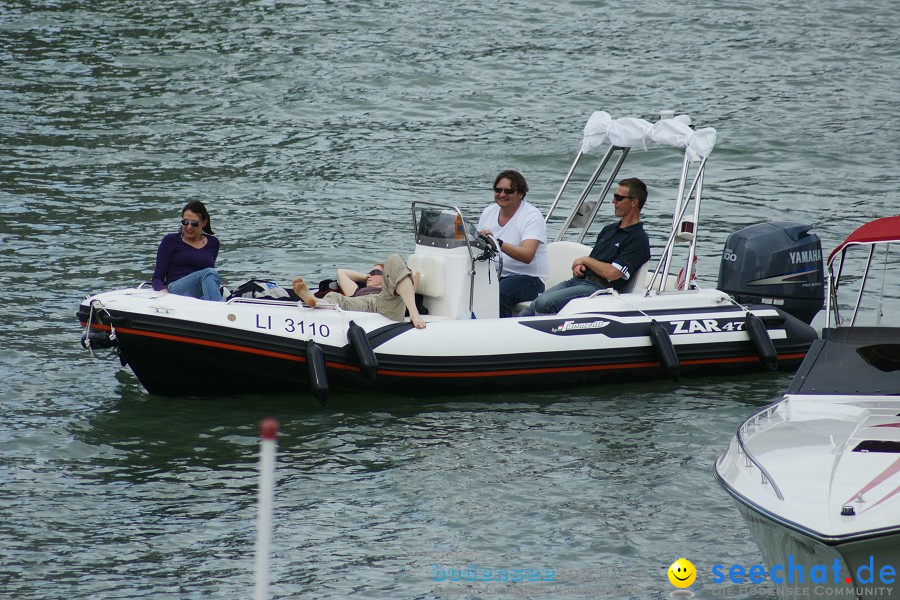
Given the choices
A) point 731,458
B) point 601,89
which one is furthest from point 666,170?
point 731,458

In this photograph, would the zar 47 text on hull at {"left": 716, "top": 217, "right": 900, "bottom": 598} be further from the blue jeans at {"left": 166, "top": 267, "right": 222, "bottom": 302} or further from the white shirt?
the blue jeans at {"left": 166, "top": 267, "right": 222, "bottom": 302}

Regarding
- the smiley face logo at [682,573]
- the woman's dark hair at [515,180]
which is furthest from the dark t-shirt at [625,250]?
the smiley face logo at [682,573]

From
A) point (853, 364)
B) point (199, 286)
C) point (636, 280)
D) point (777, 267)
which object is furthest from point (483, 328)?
point (853, 364)

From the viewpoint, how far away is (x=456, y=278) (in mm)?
8383

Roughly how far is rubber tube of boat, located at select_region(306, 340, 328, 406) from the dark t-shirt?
6.98ft

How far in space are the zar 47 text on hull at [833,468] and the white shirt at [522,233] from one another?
255 centimetres

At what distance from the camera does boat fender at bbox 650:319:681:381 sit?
8.33m

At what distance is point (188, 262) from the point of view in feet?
27.8

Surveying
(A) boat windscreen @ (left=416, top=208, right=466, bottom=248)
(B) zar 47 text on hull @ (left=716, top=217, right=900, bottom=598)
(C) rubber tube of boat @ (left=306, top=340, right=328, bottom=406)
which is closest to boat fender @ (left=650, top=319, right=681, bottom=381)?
(A) boat windscreen @ (left=416, top=208, right=466, bottom=248)

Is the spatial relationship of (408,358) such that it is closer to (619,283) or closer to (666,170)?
(619,283)

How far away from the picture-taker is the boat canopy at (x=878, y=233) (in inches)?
253

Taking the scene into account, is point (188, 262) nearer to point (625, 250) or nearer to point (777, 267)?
point (625, 250)

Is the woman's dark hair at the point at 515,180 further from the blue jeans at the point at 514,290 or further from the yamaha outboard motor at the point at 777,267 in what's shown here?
the yamaha outboard motor at the point at 777,267

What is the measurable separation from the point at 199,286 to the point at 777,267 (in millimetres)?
4060
